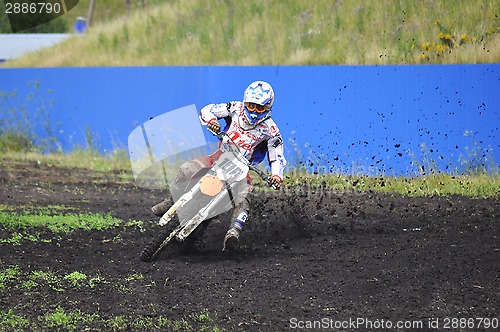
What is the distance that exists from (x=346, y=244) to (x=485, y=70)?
498cm

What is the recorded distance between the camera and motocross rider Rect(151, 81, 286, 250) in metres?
10.2

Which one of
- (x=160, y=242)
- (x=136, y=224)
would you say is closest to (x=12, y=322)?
(x=160, y=242)

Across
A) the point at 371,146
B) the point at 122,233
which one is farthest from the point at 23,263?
the point at 371,146

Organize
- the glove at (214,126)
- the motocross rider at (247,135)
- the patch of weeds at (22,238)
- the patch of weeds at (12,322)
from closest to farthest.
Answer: the patch of weeds at (12,322) → the motocross rider at (247,135) → the glove at (214,126) → the patch of weeds at (22,238)

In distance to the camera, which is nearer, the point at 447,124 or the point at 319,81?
the point at 447,124

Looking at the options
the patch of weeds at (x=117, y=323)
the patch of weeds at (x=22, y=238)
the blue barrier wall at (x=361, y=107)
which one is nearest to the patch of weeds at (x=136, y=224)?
the patch of weeds at (x=22, y=238)

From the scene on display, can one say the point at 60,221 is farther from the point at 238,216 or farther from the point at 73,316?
the point at 73,316

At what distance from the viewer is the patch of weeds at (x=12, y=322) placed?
24.4ft

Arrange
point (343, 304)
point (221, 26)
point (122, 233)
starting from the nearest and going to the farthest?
1. point (343, 304)
2. point (122, 233)
3. point (221, 26)

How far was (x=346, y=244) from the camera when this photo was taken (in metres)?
11.0

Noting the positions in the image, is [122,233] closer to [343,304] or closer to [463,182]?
[343,304]

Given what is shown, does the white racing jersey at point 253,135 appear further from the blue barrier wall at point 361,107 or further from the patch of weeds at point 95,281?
the blue barrier wall at point 361,107

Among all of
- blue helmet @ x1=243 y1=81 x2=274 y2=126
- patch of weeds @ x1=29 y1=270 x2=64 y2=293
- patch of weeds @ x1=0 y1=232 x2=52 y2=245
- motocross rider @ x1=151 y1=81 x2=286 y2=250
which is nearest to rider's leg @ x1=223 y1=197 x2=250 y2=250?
motocross rider @ x1=151 y1=81 x2=286 y2=250

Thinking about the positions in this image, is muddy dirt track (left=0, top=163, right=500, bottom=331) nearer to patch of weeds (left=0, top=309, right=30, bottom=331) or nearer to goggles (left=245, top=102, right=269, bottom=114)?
patch of weeds (left=0, top=309, right=30, bottom=331)
